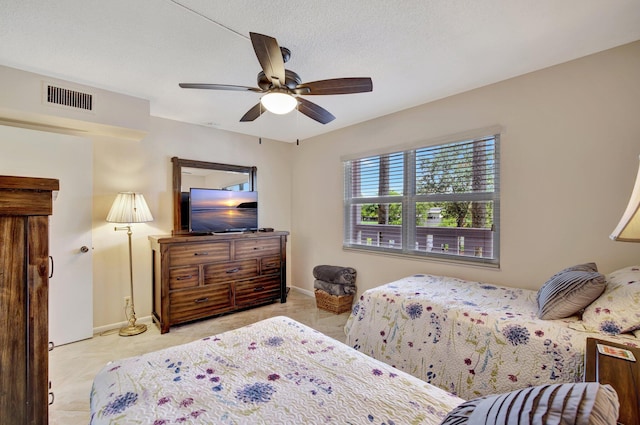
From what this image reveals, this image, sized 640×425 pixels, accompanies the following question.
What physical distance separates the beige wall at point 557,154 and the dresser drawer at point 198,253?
7.55 ft

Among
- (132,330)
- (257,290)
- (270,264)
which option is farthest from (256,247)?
(132,330)

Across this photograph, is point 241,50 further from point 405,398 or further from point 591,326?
point 591,326

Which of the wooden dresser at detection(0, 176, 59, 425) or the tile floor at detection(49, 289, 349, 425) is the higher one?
the wooden dresser at detection(0, 176, 59, 425)

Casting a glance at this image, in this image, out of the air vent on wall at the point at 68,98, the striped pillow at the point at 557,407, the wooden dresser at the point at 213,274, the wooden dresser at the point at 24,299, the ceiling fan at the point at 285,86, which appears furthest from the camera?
the wooden dresser at the point at 213,274

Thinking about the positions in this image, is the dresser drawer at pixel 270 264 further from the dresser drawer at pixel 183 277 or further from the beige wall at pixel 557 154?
the beige wall at pixel 557 154

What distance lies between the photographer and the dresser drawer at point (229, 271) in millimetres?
3420

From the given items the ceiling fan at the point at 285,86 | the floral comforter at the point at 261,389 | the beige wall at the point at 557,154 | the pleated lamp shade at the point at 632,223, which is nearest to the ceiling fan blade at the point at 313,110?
the ceiling fan at the point at 285,86

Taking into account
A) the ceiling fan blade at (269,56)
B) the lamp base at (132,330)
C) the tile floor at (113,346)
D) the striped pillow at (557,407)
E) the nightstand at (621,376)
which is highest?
the ceiling fan blade at (269,56)

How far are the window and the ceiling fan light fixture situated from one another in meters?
1.82

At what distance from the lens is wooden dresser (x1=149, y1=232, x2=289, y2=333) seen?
3123mm

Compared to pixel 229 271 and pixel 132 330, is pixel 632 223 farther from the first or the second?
pixel 132 330

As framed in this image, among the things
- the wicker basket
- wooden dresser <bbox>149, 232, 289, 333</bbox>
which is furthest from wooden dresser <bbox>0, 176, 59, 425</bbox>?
the wicker basket

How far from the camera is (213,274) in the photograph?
3455mm

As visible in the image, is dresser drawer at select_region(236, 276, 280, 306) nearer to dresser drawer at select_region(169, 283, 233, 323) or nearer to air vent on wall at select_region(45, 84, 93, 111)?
dresser drawer at select_region(169, 283, 233, 323)
